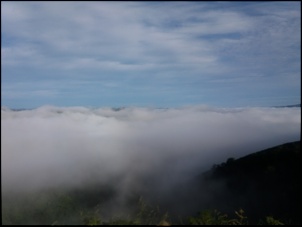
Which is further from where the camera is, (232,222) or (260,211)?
(260,211)

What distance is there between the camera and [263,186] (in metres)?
166

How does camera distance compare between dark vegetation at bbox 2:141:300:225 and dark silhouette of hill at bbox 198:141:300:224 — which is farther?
dark silhouette of hill at bbox 198:141:300:224

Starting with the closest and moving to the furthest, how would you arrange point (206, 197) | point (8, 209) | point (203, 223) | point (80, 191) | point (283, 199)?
point (203, 223)
point (8, 209)
point (283, 199)
point (206, 197)
point (80, 191)

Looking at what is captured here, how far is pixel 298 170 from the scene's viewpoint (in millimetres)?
155625

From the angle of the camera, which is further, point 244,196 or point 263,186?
point 244,196

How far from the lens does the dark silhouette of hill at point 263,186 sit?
5768 inches

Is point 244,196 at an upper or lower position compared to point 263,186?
lower

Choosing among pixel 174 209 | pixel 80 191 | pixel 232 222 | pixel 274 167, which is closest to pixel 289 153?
pixel 274 167

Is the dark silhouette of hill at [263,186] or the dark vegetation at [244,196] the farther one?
the dark silhouette of hill at [263,186]

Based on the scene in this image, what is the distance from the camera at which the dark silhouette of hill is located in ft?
481

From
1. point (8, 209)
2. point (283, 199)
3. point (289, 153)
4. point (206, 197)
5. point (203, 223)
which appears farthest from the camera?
point (206, 197)

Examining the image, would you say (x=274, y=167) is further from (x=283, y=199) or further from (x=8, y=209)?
(x=8, y=209)

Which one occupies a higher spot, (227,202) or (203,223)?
(203,223)

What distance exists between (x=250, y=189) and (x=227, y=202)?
11.2m
